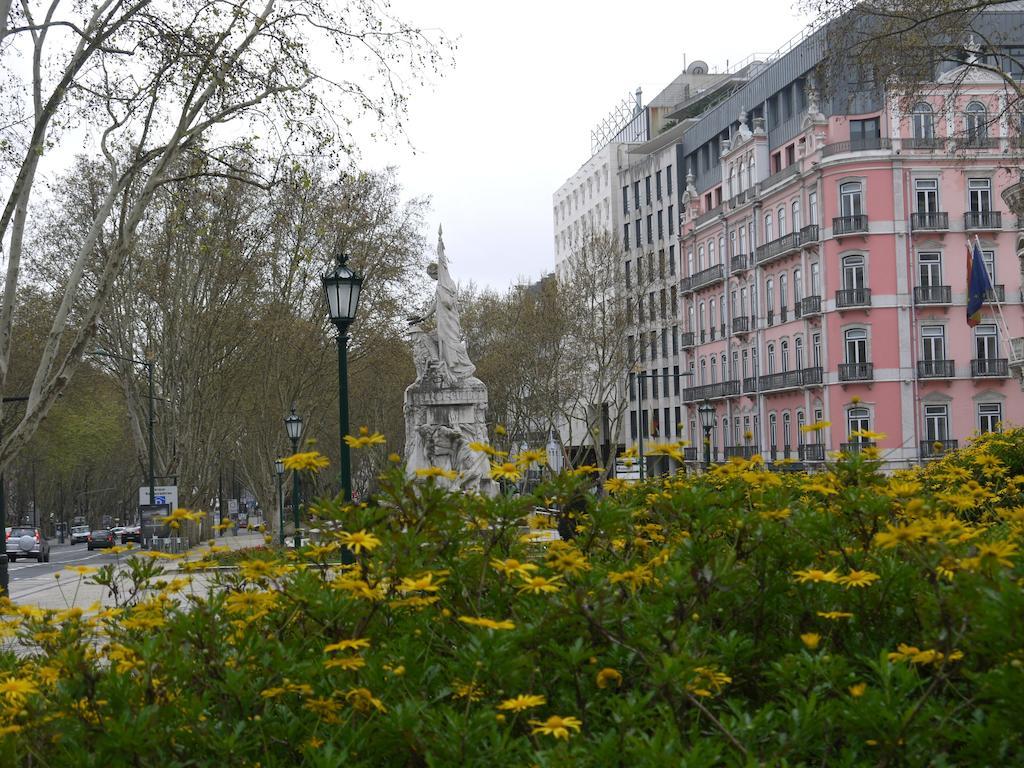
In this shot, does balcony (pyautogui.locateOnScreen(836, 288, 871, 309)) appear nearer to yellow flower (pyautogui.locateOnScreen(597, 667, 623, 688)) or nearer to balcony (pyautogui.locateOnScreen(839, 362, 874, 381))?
balcony (pyautogui.locateOnScreen(839, 362, 874, 381))

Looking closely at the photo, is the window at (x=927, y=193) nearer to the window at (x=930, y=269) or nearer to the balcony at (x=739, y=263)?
the window at (x=930, y=269)

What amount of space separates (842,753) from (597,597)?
35.8 inches

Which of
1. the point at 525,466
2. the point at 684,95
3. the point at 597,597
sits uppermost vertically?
the point at 684,95

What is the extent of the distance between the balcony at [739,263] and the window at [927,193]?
32.9 feet

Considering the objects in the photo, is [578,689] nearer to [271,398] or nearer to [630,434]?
[271,398]

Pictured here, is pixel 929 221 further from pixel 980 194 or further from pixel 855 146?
pixel 855 146

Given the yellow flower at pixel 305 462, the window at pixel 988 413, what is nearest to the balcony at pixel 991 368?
the window at pixel 988 413

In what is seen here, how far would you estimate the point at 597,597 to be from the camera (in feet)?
14.0

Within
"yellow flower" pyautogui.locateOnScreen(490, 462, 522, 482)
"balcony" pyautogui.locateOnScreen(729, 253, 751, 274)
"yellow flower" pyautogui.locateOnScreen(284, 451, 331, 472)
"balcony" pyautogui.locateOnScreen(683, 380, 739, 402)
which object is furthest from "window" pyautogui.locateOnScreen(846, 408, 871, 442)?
"yellow flower" pyautogui.locateOnScreen(284, 451, 331, 472)

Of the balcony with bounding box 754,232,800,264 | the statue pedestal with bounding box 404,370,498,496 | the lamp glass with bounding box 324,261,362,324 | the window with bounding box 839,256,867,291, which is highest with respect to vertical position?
the balcony with bounding box 754,232,800,264

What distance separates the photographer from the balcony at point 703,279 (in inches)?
2506

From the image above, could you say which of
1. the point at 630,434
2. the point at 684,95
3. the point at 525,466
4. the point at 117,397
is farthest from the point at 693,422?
the point at 525,466

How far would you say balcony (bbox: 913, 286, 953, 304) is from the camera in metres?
50.5

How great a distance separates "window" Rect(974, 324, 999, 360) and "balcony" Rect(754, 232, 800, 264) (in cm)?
761
